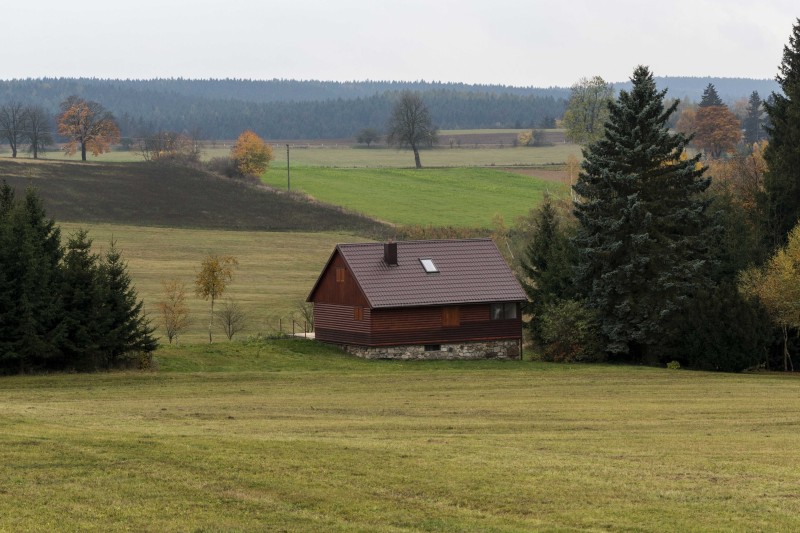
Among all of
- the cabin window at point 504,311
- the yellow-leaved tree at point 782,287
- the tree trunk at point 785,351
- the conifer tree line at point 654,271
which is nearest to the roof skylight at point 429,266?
the cabin window at point 504,311

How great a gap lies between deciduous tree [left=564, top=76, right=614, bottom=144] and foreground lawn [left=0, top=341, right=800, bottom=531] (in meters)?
76.5

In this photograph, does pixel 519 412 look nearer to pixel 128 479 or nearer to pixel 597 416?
pixel 597 416

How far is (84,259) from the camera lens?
48469 millimetres

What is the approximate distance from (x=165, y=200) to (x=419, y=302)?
72174 mm

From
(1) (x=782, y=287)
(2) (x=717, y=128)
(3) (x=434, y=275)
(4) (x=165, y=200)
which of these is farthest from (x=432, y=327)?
(2) (x=717, y=128)

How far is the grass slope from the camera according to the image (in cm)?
11450

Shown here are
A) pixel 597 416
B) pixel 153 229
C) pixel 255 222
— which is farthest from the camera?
pixel 255 222

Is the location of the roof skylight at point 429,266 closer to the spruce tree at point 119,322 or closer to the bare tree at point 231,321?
the bare tree at point 231,321

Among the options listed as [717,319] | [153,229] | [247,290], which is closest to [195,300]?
[247,290]

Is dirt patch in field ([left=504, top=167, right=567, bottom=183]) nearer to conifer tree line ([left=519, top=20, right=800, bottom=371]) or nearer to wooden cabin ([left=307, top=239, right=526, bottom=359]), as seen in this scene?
conifer tree line ([left=519, top=20, right=800, bottom=371])

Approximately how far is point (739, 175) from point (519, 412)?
6969cm

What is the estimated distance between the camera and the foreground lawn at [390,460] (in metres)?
18.5

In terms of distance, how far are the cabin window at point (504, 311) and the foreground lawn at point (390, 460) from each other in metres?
19.2

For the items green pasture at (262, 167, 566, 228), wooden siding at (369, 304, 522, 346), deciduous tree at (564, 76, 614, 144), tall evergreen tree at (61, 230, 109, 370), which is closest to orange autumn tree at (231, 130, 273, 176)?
green pasture at (262, 167, 566, 228)
